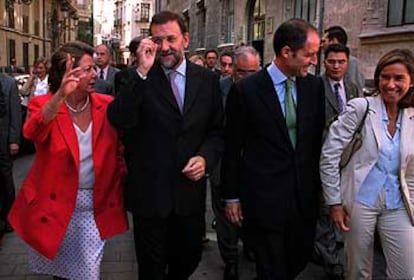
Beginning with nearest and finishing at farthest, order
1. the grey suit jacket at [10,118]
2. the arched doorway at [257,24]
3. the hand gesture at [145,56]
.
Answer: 1. the hand gesture at [145,56]
2. the grey suit jacket at [10,118]
3. the arched doorway at [257,24]

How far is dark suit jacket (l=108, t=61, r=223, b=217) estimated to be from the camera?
3.19m

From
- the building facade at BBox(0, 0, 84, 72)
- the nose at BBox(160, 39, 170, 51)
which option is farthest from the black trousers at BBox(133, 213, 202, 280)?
the building facade at BBox(0, 0, 84, 72)

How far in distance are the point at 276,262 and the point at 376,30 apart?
268 inches

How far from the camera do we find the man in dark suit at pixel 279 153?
312 centimetres

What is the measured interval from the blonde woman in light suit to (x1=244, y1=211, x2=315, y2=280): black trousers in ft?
0.77

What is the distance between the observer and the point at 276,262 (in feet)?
10.5

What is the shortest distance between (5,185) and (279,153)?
3.80 meters

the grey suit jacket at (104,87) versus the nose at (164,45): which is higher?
the nose at (164,45)

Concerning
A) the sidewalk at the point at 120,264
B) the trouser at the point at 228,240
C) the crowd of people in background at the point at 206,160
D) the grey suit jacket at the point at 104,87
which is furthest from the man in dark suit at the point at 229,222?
the grey suit jacket at the point at 104,87

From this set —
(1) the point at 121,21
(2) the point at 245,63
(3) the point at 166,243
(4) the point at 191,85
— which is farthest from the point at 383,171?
(1) the point at 121,21

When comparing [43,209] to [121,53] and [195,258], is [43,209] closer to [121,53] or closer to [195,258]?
[195,258]

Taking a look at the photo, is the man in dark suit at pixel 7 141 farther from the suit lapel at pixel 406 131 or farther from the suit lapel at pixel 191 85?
the suit lapel at pixel 406 131

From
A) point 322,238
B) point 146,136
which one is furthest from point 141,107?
point 322,238

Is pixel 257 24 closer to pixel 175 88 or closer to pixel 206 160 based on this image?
pixel 175 88
